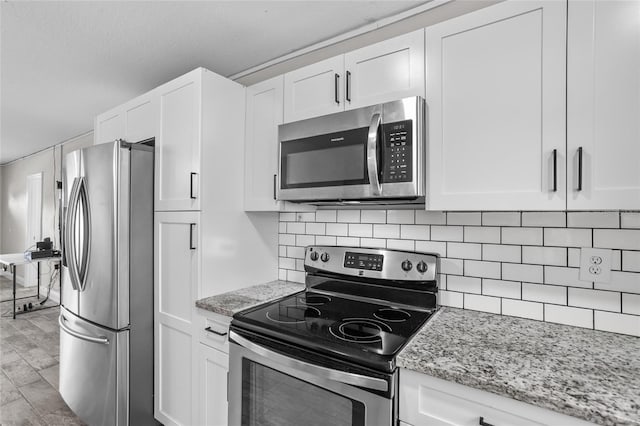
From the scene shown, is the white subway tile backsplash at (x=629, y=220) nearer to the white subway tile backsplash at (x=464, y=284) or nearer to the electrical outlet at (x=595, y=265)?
the electrical outlet at (x=595, y=265)

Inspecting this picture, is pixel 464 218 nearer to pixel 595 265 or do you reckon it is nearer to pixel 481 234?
pixel 481 234

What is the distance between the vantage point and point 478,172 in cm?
128

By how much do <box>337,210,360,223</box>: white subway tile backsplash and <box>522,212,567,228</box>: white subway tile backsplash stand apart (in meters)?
0.85

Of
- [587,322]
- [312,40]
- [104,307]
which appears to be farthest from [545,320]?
[104,307]

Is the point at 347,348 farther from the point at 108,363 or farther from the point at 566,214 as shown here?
the point at 108,363

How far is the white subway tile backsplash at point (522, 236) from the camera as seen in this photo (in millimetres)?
1425

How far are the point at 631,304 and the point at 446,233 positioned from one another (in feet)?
2.38

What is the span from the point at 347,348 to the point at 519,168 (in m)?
0.91

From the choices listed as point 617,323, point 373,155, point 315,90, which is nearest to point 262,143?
point 315,90

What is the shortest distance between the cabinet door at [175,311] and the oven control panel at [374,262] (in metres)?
0.68

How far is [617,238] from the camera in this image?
50.0 inches

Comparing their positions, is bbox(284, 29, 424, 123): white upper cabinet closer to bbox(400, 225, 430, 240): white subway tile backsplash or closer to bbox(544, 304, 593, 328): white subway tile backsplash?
bbox(400, 225, 430, 240): white subway tile backsplash

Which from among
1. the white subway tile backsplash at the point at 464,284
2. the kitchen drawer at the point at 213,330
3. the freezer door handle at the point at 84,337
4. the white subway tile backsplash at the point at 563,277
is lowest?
the freezer door handle at the point at 84,337

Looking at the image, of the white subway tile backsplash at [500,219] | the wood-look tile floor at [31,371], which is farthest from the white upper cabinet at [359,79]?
the wood-look tile floor at [31,371]
